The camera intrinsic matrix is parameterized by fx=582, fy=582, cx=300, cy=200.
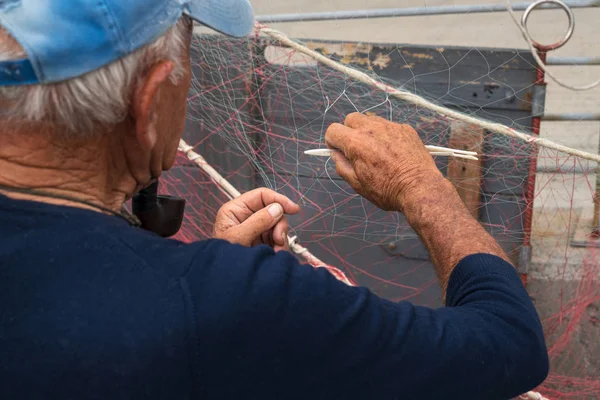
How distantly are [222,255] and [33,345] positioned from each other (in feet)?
0.90

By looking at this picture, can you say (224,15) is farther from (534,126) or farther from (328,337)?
(534,126)

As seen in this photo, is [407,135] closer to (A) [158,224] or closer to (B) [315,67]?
(A) [158,224]

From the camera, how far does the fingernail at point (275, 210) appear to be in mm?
1378

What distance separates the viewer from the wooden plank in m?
2.22

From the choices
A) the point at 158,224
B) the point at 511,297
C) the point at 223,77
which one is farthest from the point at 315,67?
the point at 511,297

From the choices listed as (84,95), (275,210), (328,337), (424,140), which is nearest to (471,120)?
(424,140)

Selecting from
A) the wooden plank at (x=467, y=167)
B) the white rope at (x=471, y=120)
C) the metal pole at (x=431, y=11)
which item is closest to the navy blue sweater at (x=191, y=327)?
the white rope at (x=471, y=120)

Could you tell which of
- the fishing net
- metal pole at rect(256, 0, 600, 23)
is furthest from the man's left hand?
metal pole at rect(256, 0, 600, 23)

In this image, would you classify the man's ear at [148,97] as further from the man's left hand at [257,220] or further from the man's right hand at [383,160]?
the man's right hand at [383,160]

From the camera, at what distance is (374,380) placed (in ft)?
2.80

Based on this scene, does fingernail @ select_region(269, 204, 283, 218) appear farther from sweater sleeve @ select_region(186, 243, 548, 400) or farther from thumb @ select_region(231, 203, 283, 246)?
sweater sleeve @ select_region(186, 243, 548, 400)

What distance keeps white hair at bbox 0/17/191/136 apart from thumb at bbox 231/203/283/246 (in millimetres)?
499

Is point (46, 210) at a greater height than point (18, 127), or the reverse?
point (18, 127)

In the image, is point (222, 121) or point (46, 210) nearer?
point (46, 210)
